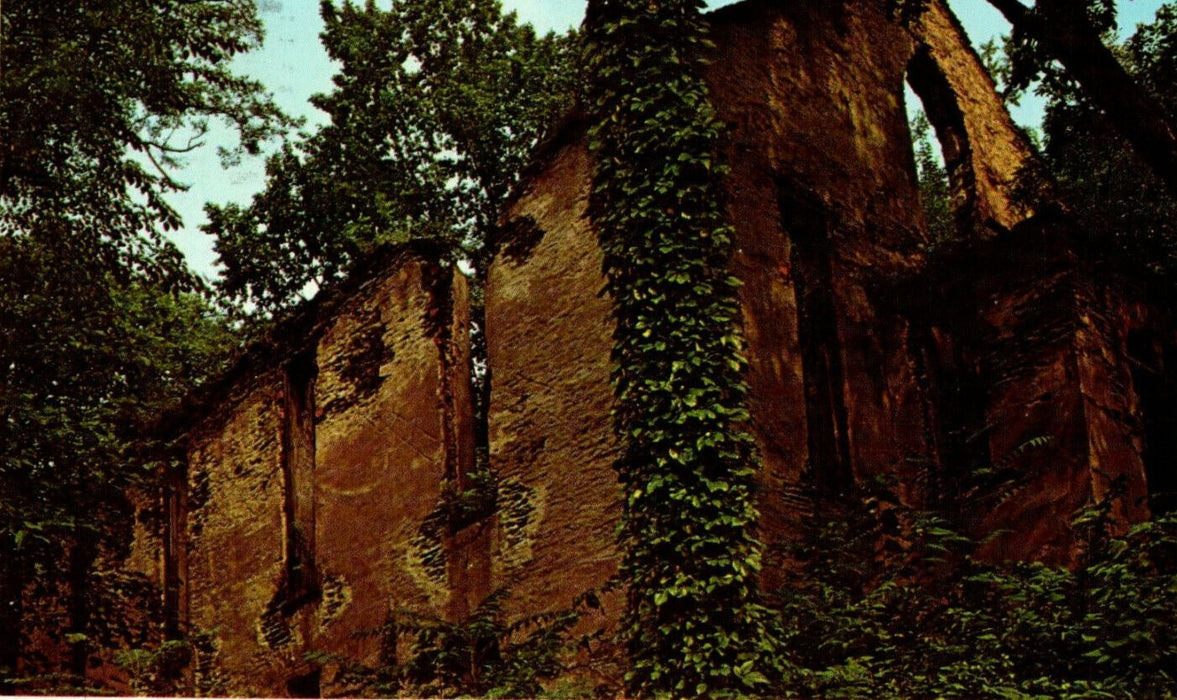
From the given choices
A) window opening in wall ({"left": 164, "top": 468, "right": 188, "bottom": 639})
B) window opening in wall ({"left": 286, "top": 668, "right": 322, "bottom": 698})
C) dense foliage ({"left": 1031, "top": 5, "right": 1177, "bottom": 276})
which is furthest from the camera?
window opening in wall ({"left": 164, "top": 468, "right": 188, "bottom": 639})

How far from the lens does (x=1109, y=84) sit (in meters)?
8.71

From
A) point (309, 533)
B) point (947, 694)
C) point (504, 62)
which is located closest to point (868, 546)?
point (947, 694)

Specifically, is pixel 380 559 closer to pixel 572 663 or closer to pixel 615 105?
pixel 572 663

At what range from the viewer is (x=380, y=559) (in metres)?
11.7

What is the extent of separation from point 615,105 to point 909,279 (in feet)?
11.0

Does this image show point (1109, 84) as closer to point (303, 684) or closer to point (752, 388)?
point (752, 388)

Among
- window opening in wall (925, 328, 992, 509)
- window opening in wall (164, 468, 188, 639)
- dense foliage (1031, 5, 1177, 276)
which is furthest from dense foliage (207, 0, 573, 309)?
window opening in wall (925, 328, 992, 509)

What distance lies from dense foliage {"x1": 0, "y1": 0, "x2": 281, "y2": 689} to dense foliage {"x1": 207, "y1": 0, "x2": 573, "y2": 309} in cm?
695

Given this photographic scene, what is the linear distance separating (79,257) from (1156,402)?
959 cm

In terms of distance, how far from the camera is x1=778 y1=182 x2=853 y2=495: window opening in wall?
10438 mm

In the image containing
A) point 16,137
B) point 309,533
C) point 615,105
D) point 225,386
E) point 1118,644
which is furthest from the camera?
point 225,386

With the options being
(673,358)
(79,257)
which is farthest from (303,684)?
(673,358)

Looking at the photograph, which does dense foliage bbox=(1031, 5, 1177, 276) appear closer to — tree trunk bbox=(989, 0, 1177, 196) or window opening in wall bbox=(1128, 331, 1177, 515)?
window opening in wall bbox=(1128, 331, 1177, 515)

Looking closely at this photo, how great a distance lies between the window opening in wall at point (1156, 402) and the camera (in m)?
10.5
